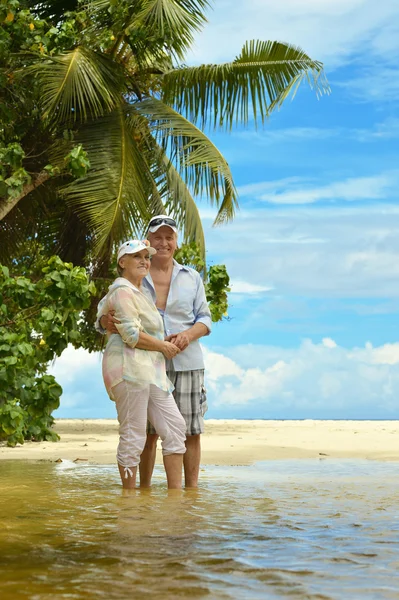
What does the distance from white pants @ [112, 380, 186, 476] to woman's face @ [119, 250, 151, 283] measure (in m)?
0.74

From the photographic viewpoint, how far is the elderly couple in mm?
5449

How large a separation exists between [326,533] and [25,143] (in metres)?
10.5

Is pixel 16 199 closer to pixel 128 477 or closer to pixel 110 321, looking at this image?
pixel 110 321

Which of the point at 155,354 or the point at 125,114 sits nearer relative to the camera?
the point at 155,354

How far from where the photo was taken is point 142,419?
547 cm

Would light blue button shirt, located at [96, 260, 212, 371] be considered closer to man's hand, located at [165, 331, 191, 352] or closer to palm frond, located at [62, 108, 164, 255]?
man's hand, located at [165, 331, 191, 352]

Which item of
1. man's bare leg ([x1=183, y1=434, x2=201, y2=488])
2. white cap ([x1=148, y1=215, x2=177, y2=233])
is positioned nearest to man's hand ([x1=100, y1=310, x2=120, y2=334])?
white cap ([x1=148, y1=215, x2=177, y2=233])

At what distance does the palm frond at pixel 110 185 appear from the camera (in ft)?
37.8

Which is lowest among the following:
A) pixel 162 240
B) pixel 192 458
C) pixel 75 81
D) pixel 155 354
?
pixel 192 458

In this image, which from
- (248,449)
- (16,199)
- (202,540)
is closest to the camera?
(202,540)

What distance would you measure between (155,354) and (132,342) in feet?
0.80

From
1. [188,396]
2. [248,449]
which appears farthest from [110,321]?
[248,449]

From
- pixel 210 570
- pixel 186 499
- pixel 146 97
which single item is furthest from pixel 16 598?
pixel 146 97

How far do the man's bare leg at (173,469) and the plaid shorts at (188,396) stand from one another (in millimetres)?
257
